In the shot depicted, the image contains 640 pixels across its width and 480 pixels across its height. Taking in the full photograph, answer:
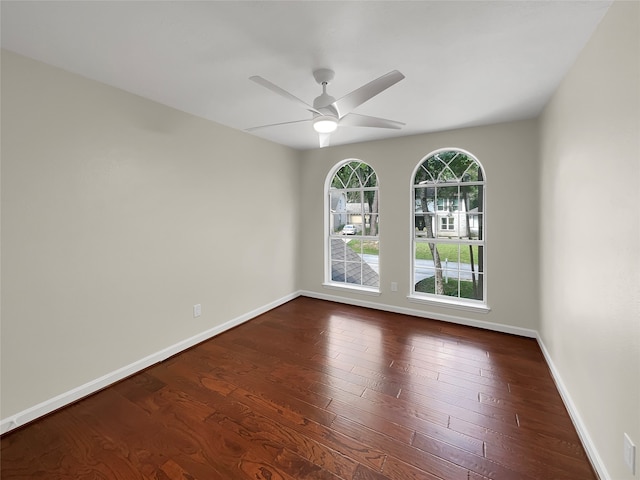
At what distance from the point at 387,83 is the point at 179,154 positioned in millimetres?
2156

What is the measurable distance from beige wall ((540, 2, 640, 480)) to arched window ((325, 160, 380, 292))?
7.54 feet

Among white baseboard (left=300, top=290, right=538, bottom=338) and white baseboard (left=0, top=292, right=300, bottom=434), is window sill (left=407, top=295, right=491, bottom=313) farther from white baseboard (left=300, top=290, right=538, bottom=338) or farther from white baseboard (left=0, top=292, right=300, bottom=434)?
white baseboard (left=0, top=292, right=300, bottom=434)

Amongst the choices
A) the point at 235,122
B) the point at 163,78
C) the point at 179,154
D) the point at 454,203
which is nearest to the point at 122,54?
the point at 163,78

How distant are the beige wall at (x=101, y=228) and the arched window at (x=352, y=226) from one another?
1.63 meters

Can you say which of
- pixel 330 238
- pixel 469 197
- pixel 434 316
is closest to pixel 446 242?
pixel 469 197

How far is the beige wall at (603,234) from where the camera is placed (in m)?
1.22

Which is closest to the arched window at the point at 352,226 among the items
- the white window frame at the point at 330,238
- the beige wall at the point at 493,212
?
the white window frame at the point at 330,238

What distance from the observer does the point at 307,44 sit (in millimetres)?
1737

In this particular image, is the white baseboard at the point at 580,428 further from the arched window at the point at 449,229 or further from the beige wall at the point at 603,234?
the arched window at the point at 449,229

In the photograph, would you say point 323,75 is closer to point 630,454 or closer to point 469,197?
point 469,197

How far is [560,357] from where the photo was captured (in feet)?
7.34

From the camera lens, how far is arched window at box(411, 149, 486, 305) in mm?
3564

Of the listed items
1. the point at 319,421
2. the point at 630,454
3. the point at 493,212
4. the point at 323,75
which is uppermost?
the point at 323,75

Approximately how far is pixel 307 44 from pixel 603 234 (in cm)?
199
